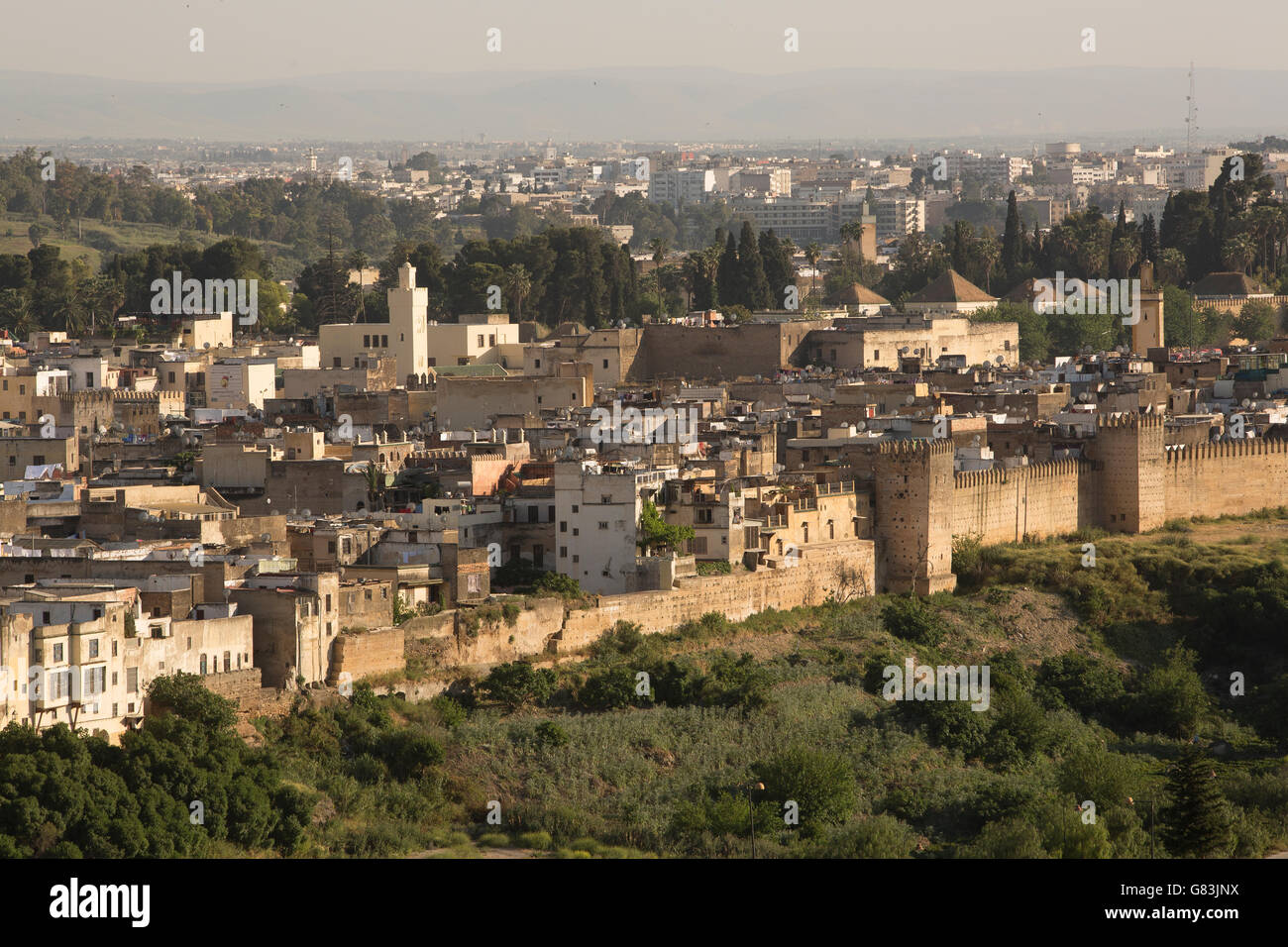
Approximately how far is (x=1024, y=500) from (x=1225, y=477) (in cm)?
501

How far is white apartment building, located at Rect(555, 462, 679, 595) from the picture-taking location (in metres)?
30.4

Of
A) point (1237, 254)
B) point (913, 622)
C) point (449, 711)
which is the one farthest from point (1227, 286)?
point (449, 711)

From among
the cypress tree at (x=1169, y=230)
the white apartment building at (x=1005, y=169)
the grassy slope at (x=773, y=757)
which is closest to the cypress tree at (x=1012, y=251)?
the cypress tree at (x=1169, y=230)

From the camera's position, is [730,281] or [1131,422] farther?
[730,281]

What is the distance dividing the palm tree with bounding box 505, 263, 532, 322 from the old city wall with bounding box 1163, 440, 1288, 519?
24.4 m

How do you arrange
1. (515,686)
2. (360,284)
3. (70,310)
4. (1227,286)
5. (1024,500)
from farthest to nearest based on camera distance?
(1227,286) < (360,284) < (70,310) < (1024,500) < (515,686)

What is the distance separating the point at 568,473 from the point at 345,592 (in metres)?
4.78

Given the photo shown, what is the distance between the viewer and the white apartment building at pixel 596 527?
30391 mm

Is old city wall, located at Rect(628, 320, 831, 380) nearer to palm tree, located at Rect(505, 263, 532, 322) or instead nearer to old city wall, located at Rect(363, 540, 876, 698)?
palm tree, located at Rect(505, 263, 532, 322)

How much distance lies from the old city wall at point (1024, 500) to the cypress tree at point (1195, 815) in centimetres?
1024

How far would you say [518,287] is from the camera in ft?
205

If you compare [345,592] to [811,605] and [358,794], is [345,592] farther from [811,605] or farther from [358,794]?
[811,605]

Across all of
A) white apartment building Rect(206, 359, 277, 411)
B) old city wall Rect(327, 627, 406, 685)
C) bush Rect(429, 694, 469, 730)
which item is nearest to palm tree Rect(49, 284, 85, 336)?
white apartment building Rect(206, 359, 277, 411)

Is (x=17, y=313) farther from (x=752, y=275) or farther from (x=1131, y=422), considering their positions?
(x=1131, y=422)
